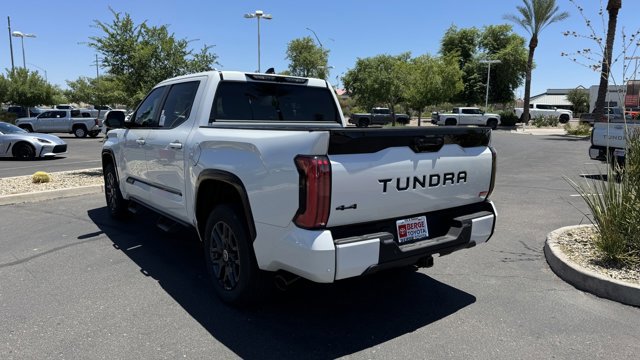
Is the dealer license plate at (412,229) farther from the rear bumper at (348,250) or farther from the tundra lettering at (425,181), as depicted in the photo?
the tundra lettering at (425,181)

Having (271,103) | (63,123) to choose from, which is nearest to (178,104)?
(271,103)

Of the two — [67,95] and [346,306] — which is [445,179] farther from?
[67,95]

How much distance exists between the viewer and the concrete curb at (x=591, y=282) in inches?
159

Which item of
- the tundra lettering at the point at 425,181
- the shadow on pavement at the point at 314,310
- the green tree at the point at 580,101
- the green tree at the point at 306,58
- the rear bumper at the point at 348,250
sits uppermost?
the green tree at the point at 306,58

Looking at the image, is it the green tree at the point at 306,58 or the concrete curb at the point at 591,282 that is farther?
the green tree at the point at 306,58

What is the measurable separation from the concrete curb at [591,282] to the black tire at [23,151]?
16710 millimetres

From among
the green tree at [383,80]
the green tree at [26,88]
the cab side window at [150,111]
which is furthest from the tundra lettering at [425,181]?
the green tree at [26,88]

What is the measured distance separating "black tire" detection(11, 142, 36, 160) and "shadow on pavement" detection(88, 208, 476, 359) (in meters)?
13.5

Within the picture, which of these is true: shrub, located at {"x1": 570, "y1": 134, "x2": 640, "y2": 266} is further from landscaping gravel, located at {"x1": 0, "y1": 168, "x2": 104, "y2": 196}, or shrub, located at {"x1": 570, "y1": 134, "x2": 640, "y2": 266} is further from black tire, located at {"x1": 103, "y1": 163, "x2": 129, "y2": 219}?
landscaping gravel, located at {"x1": 0, "y1": 168, "x2": 104, "y2": 196}

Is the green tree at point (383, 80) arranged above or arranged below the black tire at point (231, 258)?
above

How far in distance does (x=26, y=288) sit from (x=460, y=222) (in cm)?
397

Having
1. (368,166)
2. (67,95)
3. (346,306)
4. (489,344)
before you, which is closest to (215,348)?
(346,306)

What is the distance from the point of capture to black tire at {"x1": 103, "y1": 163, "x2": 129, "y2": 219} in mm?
6691

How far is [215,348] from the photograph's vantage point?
329 cm
